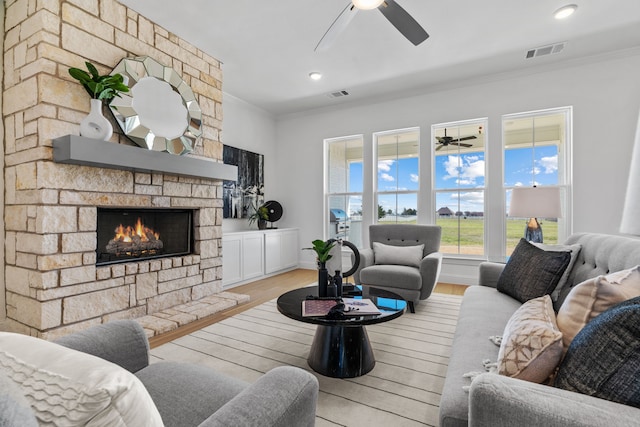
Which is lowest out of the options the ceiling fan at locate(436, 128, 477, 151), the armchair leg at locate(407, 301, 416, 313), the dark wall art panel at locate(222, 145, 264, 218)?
the armchair leg at locate(407, 301, 416, 313)

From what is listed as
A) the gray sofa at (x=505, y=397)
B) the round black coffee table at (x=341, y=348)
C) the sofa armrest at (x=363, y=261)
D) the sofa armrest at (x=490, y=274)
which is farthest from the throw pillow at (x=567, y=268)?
the sofa armrest at (x=363, y=261)

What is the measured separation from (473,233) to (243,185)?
3527 millimetres

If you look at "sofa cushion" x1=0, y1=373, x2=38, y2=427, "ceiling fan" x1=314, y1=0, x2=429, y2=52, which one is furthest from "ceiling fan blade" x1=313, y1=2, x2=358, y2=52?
"sofa cushion" x1=0, y1=373, x2=38, y2=427

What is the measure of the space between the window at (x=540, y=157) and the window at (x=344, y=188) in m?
2.15

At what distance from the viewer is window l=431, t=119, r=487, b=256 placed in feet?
14.3

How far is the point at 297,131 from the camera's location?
565 cm

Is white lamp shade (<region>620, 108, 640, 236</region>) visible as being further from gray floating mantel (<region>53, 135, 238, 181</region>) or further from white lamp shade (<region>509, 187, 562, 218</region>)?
gray floating mantel (<region>53, 135, 238, 181</region>)

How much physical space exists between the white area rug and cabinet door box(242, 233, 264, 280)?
4.01 ft

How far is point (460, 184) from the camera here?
14.6 feet

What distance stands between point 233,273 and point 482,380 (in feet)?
12.3

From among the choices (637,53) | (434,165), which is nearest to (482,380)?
(434,165)

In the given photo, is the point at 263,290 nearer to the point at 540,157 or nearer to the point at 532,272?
the point at 532,272

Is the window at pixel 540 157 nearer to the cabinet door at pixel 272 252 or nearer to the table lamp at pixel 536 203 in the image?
the table lamp at pixel 536 203

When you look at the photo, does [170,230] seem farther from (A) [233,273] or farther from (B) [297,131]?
(B) [297,131]
